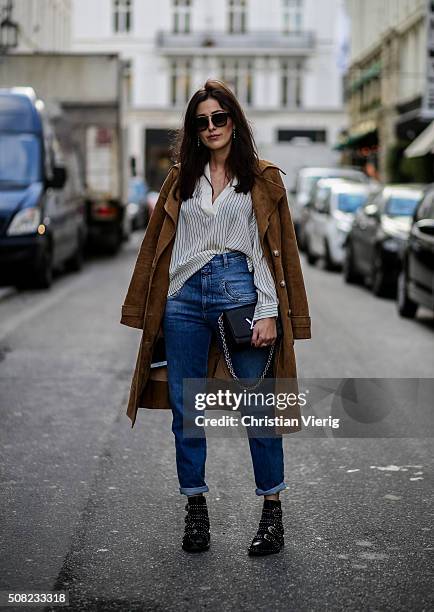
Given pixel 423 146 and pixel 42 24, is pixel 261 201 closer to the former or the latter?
pixel 423 146

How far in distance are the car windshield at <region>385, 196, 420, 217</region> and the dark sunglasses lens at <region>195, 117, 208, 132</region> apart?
44.1ft

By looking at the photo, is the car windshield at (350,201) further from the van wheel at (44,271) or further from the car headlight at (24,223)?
the car headlight at (24,223)

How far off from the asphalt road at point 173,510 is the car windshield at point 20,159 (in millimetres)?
8348

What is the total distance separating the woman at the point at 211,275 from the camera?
5.03 meters

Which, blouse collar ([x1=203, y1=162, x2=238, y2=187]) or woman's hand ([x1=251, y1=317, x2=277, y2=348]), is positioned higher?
blouse collar ([x1=203, y1=162, x2=238, y2=187])

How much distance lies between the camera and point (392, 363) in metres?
11.0

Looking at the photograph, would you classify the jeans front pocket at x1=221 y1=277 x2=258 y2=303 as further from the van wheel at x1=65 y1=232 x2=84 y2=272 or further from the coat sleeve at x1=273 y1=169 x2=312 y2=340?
the van wheel at x1=65 y1=232 x2=84 y2=272

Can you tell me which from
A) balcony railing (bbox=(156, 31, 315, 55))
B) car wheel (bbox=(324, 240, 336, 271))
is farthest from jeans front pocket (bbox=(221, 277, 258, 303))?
balcony railing (bbox=(156, 31, 315, 55))

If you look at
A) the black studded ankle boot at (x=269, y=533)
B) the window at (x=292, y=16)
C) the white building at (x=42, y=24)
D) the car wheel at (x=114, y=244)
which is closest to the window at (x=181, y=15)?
the window at (x=292, y=16)

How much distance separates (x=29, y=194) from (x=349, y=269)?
4.98 metres

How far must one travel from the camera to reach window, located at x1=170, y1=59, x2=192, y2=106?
7300 centimetres

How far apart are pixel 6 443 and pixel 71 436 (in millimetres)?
396

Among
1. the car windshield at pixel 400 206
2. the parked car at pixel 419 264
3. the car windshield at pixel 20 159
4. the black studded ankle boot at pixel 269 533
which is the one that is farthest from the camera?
the car windshield at pixel 20 159

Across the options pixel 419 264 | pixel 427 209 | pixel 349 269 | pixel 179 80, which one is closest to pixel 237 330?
pixel 419 264
